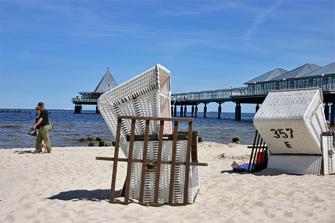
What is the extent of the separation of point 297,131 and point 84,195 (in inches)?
172

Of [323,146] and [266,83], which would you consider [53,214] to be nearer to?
[323,146]

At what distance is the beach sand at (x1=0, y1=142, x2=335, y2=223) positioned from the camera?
5543 millimetres

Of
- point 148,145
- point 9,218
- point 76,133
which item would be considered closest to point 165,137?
point 148,145

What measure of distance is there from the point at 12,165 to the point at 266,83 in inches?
2005

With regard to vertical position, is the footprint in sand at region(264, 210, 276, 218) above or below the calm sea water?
below

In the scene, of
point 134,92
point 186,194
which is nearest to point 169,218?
point 186,194

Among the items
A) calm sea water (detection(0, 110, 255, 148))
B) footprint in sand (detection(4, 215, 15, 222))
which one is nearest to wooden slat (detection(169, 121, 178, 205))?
footprint in sand (detection(4, 215, 15, 222))

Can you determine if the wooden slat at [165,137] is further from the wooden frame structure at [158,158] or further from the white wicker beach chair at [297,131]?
the white wicker beach chair at [297,131]

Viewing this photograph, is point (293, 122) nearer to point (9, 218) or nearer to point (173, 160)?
point (173, 160)

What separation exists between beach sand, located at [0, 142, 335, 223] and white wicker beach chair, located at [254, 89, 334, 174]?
1.53ft

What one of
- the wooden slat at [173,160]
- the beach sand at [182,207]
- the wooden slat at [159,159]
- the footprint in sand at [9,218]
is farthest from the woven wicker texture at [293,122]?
the footprint in sand at [9,218]

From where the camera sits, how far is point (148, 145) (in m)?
6.35

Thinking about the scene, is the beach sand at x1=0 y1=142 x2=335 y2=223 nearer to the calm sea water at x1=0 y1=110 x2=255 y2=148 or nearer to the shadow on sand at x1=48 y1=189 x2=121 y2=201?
the shadow on sand at x1=48 y1=189 x2=121 y2=201

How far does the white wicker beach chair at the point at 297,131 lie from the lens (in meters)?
8.86
